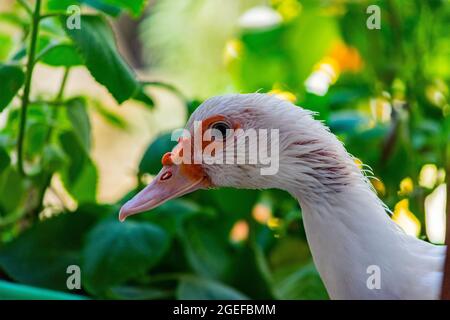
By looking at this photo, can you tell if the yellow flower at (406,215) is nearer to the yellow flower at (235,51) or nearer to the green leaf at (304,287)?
the green leaf at (304,287)

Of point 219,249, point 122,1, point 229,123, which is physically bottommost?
point 219,249

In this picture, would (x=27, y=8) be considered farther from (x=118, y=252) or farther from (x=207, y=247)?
(x=207, y=247)

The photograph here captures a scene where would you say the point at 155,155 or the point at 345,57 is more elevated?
the point at 345,57

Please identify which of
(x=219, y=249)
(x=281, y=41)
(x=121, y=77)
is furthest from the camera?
(x=281, y=41)

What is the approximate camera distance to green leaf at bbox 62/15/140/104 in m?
0.69

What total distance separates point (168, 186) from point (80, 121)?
235 mm

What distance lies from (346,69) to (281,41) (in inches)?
4.8

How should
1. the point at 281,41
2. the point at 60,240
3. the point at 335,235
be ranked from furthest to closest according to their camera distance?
the point at 281,41 → the point at 60,240 → the point at 335,235

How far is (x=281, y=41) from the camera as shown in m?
1.26

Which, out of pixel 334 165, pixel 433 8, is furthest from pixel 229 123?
pixel 433 8

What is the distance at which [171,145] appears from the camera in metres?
0.83

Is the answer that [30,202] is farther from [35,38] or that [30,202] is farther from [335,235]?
[335,235]

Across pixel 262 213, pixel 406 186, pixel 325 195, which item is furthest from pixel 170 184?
pixel 262 213

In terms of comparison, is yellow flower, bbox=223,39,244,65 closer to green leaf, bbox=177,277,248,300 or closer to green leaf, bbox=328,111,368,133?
green leaf, bbox=328,111,368,133
